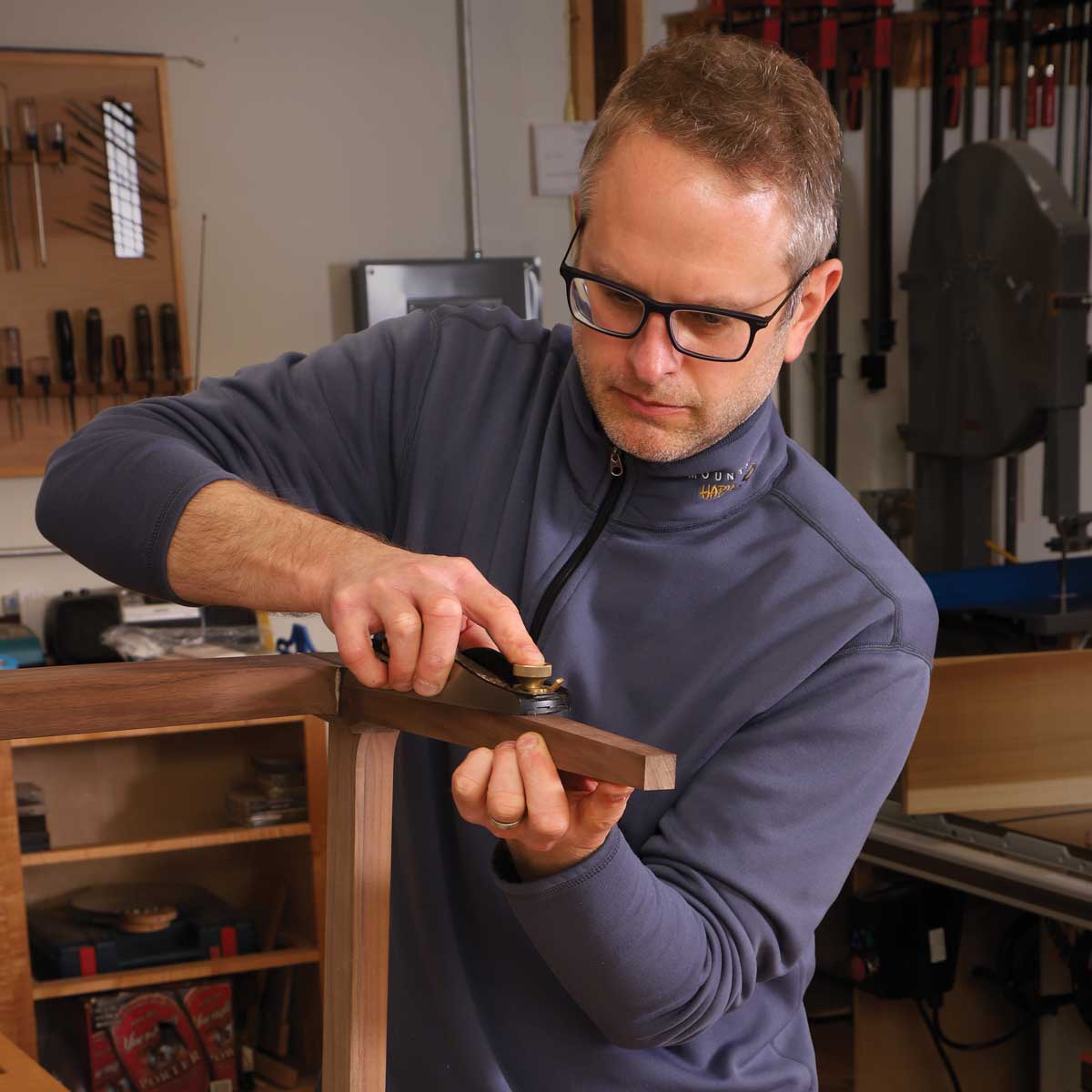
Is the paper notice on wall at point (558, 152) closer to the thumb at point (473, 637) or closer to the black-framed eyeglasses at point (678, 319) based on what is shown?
the black-framed eyeglasses at point (678, 319)

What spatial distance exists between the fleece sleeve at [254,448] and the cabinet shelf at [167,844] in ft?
5.66

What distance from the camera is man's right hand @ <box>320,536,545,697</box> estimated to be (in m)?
0.85

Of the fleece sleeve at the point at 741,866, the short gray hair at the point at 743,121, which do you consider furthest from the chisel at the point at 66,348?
the fleece sleeve at the point at 741,866

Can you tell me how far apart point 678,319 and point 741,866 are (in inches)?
15.7

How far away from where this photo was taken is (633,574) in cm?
114

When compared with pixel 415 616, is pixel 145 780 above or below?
below

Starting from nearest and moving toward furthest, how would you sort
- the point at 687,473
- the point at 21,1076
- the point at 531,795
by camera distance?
the point at 531,795 < the point at 687,473 < the point at 21,1076

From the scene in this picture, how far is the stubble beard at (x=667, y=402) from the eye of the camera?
3.52ft

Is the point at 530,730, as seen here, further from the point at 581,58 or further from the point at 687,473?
the point at 581,58

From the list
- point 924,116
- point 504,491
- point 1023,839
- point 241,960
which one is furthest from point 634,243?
point 924,116

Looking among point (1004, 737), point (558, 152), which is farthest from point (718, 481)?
point (558, 152)

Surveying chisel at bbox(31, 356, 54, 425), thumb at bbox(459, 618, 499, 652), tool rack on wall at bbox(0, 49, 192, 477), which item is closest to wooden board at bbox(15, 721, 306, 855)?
tool rack on wall at bbox(0, 49, 192, 477)

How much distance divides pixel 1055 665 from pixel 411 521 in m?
1.24

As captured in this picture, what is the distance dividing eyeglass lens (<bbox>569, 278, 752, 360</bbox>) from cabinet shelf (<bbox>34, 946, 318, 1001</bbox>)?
218 cm
